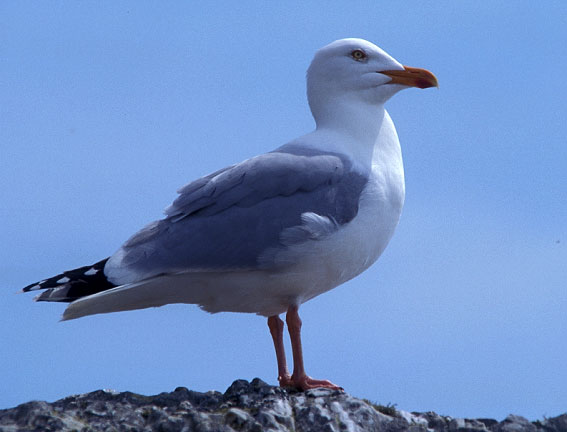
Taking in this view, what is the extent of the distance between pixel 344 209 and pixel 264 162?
943 millimetres

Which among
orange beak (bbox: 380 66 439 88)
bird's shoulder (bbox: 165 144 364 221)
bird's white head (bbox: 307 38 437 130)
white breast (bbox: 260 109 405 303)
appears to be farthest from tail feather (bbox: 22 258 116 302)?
orange beak (bbox: 380 66 439 88)

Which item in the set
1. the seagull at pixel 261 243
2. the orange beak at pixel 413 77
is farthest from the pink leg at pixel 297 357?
the orange beak at pixel 413 77

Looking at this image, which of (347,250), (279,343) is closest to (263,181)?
(347,250)

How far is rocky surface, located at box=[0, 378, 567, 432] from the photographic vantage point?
756 cm

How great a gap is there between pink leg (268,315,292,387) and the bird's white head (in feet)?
7.52

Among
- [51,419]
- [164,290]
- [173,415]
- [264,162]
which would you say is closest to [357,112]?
[264,162]

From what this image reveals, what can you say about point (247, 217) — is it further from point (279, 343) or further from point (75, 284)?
point (75, 284)

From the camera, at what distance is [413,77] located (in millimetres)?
10062

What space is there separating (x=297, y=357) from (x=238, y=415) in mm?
1508

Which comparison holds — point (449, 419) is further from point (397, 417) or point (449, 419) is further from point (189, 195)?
point (189, 195)

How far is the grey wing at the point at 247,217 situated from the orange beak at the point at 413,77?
1499 millimetres

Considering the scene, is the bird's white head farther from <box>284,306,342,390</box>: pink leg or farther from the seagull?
<box>284,306,342,390</box>: pink leg

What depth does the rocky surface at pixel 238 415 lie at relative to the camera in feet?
24.8

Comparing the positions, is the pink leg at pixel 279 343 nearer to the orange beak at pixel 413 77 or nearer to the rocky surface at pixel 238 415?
the rocky surface at pixel 238 415
